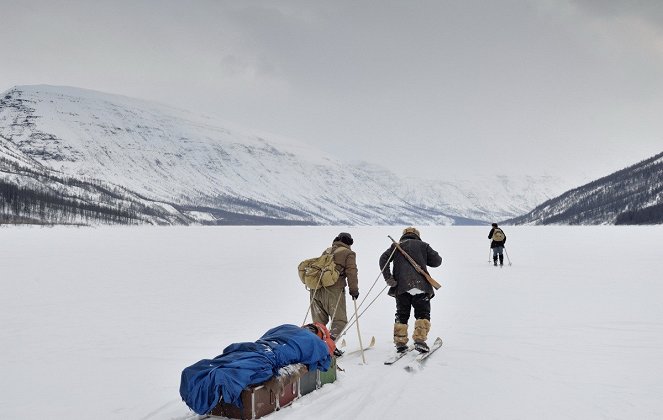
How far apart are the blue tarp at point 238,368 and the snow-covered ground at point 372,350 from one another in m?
0.53

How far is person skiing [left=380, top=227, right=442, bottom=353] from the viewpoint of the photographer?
25.8 ft

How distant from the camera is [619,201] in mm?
156625

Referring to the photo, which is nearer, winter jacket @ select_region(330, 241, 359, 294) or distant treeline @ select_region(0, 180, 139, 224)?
winter jacket @ select_region(330, 241, 359, 294)

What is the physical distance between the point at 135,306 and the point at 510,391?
10.2 metres

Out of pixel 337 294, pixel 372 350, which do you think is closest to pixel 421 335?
pixel 372 350

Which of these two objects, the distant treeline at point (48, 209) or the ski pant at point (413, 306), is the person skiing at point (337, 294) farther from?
the distant treeline at point (48, 209)

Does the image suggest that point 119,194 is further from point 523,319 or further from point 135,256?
point 523,319

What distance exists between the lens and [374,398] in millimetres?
5934

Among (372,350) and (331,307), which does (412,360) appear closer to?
(372,350)

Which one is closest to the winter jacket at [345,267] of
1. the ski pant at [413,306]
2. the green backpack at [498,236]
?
the ski pant at [413,306]

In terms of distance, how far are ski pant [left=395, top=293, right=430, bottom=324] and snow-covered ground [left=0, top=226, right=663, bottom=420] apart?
700mm

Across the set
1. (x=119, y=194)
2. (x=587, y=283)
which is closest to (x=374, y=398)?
(x=587, y=283)

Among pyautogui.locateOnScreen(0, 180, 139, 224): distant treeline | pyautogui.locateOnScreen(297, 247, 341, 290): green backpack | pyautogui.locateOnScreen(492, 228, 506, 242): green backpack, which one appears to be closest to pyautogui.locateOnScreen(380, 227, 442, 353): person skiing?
pyautogui.locateOnScreen(297, 247, 341, 290): green backpack

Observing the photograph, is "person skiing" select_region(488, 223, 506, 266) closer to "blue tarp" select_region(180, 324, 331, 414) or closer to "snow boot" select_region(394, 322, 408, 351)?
"snow boot" select_region(394, 322, 408, 351)
